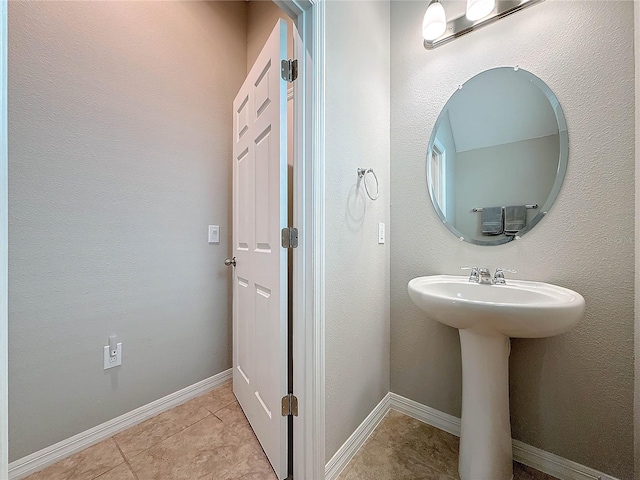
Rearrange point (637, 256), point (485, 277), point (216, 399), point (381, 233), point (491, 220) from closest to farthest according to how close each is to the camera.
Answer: point (637, 256) → point (485, 277) → point (491, 220) → point (381, 233) → point (216, 399)

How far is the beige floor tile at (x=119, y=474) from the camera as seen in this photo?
43.6 inches

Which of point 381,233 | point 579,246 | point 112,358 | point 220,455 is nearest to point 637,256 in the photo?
point 579,246

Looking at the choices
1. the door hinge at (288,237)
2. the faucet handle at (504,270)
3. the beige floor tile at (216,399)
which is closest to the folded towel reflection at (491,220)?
A: the faucet handle at (504,270)

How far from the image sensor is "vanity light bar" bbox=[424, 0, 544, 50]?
122 centimetres

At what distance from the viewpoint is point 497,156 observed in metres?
1.30

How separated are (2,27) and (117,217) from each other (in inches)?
46.0

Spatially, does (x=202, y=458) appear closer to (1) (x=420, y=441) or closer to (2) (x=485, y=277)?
(1) (x=420, y=441)

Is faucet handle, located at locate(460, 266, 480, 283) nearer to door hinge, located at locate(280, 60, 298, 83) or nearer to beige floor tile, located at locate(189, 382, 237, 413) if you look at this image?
door hinge, located at locate(280, 60, 298, 83)

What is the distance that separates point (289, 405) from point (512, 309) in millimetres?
922

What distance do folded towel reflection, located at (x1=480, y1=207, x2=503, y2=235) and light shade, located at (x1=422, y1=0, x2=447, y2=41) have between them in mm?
958

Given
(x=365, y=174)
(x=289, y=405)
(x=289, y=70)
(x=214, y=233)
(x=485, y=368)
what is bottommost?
(x=289, y=405)

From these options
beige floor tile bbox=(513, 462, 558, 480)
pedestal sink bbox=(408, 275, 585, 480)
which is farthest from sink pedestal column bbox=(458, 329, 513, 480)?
beige floor tile bbox=(513, 462, 558, 480)

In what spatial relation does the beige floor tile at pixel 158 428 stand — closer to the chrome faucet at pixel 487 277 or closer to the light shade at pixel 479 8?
the chrome faucet at pixel 487 277

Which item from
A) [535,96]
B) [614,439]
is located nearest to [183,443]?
[614,439]
